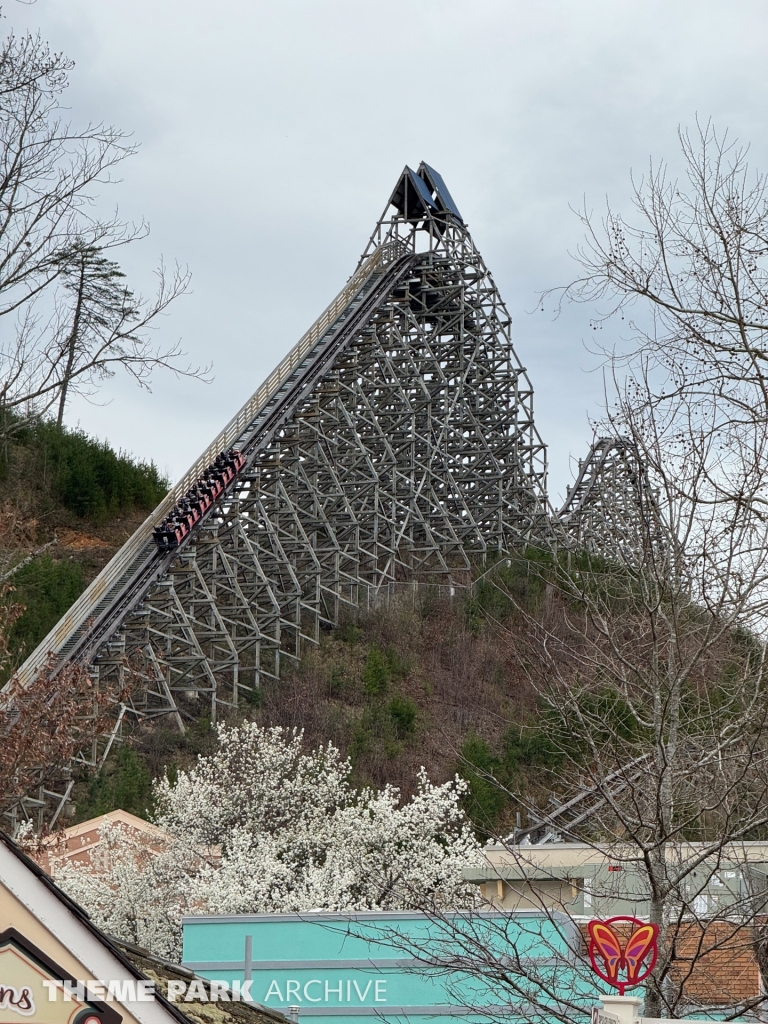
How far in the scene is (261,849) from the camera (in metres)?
23.0

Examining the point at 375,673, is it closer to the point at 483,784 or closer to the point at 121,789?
the point at 483,784

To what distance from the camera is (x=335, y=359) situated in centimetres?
3728

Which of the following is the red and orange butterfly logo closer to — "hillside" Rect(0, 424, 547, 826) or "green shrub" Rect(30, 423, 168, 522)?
"hillside" Rect(0, 424, 547, 826)

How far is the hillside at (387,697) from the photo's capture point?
2976cm

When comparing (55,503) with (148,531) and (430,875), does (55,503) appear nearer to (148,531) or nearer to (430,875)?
(148,531)

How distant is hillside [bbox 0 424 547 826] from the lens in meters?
29.8

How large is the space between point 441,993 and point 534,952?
1022 mm

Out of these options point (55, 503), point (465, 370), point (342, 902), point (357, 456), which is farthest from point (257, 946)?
point (55, 503)

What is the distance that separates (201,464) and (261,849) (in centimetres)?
1333

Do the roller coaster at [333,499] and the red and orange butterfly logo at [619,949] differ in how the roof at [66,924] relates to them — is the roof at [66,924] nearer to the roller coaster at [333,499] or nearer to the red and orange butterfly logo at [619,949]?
the red and orange butterfly logo at [619,949]

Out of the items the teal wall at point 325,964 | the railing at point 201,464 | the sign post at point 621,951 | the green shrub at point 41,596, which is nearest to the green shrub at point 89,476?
the green shrub at point 41,596

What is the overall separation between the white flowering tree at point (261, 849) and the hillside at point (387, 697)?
2.21 meters

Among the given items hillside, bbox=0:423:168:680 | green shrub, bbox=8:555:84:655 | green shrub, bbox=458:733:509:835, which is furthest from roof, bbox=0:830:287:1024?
hillside, bbox=0:423:168:680

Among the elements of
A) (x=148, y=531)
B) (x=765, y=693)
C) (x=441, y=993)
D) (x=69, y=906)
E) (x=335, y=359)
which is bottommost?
(x=441, y=993)
